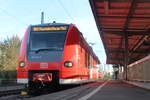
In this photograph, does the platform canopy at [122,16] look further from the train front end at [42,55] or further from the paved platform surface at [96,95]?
the paved platform surface at [96,95]

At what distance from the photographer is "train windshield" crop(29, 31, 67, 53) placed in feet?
44.1

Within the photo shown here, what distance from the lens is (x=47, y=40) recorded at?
539 inches

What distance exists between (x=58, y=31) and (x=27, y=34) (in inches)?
59.9

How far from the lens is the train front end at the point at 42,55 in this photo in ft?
42.7

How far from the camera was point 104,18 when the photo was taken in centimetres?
2450

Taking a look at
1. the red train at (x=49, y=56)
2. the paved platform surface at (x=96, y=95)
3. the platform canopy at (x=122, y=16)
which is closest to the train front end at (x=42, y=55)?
the red train at (x=49, y=56)

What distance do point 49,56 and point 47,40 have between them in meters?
0.91

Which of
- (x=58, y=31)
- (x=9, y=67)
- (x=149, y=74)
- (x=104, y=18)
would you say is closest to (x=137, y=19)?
(x=104, y=18)

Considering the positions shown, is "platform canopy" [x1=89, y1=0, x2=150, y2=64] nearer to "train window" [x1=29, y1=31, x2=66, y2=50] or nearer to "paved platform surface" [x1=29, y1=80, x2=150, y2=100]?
"train window" [x1=29, y1=31, x2=66, y2=50]

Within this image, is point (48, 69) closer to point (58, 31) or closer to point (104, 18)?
point (58, 31)

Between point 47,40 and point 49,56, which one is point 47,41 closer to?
point 47,40

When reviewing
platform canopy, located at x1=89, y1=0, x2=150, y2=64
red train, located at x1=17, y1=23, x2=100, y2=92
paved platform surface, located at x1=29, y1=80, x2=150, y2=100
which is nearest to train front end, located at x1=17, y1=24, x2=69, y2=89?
red train, located at x1=17, y1=23, x2=100, y2=92

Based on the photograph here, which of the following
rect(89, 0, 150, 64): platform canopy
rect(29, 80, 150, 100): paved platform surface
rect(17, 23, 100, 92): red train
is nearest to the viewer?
rect(29, 80, 150, 100): paved platform surface

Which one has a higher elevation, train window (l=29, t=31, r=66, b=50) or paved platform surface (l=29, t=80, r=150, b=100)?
train window (l=29, t=31, r=66, b=50)
